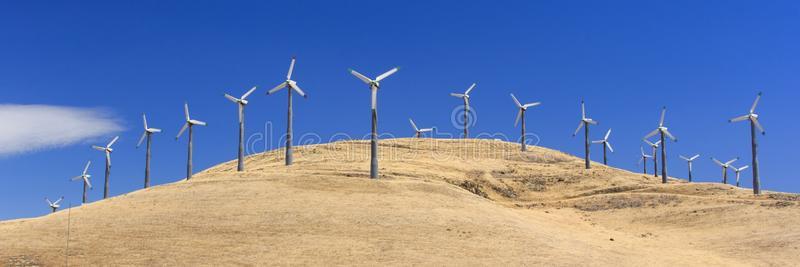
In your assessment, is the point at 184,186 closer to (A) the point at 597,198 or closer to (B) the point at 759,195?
(A) the point at 597,198

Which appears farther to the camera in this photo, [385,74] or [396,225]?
[385,74]

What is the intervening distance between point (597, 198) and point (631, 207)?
12.7 ft

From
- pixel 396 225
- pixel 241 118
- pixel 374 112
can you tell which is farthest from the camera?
pixel 241 118

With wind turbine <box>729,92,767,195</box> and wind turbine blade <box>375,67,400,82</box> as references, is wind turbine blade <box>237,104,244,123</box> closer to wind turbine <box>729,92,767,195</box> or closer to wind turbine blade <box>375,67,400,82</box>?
wind turbine blade <box>375,67,400,82</box>

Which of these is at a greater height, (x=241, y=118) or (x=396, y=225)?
(x=241, y=118)

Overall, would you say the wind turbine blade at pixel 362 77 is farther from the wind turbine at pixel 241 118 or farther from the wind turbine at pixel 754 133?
the wind turbine at pixel 754 133

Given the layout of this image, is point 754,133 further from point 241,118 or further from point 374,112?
point 241,118

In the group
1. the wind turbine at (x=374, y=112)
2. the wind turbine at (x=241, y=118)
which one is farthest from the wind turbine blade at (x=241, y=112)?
the wind turbine at (x=374, y=112)

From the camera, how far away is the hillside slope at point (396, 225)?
114 feet

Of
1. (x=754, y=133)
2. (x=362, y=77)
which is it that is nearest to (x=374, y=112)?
(x=362, y=77)

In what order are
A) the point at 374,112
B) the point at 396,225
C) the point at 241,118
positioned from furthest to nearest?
the point at 241,118
the point at 374,112
the point at 396,225

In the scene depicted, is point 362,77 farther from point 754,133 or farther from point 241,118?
point 754,133

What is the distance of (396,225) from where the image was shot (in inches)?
1551

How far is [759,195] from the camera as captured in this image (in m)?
55.6
